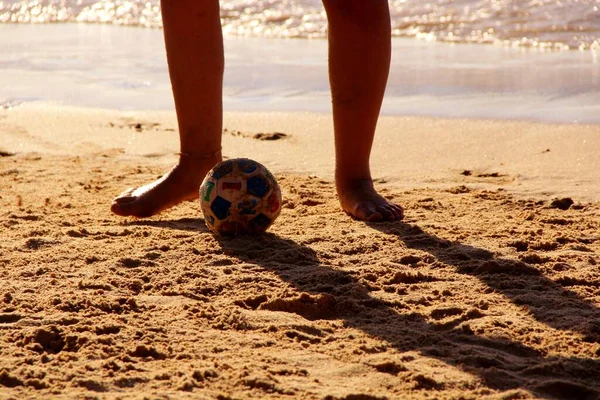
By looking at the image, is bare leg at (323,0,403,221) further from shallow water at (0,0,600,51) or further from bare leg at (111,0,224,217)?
shallow water at (0,0,600,51)

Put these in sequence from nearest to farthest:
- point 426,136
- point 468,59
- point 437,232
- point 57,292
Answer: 1. point 57,292
2. point 437,232
3. point 426,136
4. point 468,59

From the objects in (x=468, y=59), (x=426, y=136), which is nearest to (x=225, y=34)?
(x=468, y=59)

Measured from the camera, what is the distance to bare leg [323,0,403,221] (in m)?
3.54

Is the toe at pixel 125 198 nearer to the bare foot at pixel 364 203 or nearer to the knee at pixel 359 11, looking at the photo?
the bare foot at pixel 364 203

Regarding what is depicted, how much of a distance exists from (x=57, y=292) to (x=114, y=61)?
4896 mm

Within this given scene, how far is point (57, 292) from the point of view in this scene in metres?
2.80

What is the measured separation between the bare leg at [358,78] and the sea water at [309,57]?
191 cm

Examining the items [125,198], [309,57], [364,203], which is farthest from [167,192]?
[309,57]

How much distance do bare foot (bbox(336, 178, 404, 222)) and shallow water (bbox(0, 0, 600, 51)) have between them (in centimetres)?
472

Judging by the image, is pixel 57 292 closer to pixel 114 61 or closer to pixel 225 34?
pixel 114 61

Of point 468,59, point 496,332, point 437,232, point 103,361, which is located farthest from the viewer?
point 468,59

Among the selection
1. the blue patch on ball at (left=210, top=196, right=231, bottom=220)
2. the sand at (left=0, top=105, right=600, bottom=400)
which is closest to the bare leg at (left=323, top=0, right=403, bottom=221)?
the sand at (left=0, top=105, right=600, bottom=400)

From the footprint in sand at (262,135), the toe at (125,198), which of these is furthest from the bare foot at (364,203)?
the footprint in sand at (262,135)

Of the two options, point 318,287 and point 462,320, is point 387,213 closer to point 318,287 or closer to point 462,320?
point 318,287
